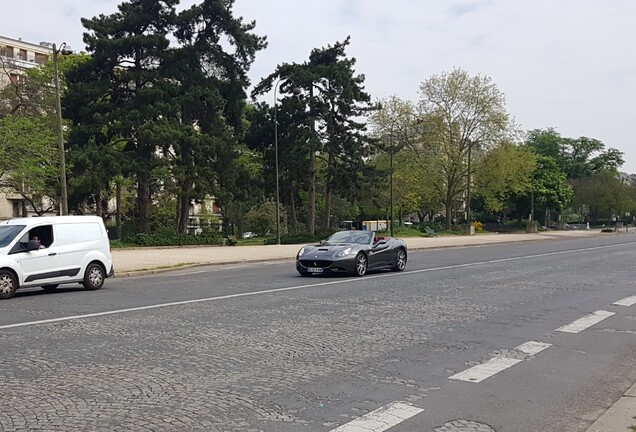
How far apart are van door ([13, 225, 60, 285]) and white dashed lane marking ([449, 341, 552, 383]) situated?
10956 mm

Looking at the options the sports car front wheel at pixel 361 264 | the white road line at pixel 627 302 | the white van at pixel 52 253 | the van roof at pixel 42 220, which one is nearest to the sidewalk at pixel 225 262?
the white van at pixel 52 253

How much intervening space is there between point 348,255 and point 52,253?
25.6 feet

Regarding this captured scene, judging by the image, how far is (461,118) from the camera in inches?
2532

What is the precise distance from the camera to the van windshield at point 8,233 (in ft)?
47.1

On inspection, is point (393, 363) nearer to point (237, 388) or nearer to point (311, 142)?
point (237, 388)

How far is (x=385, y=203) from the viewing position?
71750 millimetres

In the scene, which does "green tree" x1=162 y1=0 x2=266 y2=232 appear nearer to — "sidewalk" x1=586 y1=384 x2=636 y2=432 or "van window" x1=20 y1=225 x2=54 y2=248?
"van window" x1=20 y1=225 x2=54 y2=248

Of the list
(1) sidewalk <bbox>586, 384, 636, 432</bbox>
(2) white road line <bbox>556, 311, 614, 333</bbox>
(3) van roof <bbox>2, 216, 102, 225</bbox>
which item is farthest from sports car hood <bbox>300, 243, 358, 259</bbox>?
(1) sidewalk <bbox>586, 384, 636, 432</bbox>

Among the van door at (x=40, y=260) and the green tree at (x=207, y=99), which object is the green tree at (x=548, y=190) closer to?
the green tree at (x=207, y=99)

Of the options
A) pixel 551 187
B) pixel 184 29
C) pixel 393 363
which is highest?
pixel 184 29

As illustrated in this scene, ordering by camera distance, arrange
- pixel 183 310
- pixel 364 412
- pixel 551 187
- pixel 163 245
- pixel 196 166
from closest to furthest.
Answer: pixel 364 412 < pixel 183 310 < pixel 163 245 < pixel 196 166 < pixel 551 187

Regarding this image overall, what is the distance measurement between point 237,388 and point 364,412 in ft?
4.50

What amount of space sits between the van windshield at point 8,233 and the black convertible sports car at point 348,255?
750 centimetres

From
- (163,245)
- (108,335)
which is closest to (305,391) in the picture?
(108,335)
